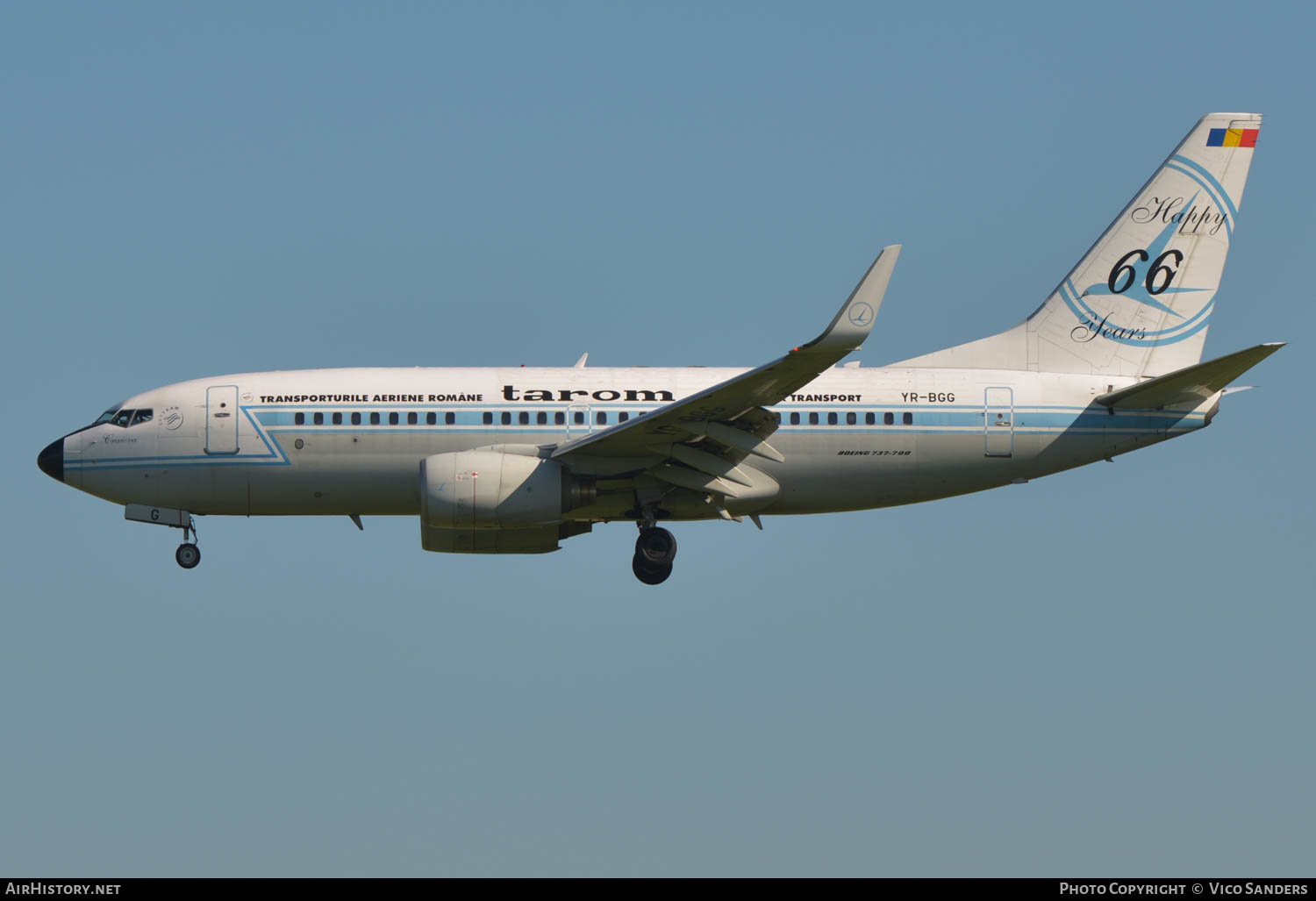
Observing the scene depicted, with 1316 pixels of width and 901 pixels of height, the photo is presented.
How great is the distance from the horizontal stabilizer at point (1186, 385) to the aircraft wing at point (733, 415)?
24.3 ft

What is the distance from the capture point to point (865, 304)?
2961 centimetres

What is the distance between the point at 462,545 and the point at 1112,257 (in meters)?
15.3

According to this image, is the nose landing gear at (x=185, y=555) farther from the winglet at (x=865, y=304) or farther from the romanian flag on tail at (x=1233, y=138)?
the romanian flag on tail at (x=1233, y=138)

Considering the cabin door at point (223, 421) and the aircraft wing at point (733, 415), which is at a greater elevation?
the cabin door at point (223, 421)

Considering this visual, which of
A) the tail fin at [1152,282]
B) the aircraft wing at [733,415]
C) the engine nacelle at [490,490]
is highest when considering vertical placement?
the tail fin at [1152,282]

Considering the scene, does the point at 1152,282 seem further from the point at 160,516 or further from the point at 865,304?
the point at 160,516

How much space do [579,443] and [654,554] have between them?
297 centimetres

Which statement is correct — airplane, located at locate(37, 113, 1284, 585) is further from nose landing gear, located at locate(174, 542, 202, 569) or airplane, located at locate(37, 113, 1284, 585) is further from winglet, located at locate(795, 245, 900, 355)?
winglet, located at locate(795, 245, 900, 355)

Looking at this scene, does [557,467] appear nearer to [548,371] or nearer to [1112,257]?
[548,371]

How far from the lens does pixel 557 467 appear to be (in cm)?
3491

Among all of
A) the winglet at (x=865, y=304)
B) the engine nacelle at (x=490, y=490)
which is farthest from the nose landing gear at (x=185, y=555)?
the winglet at (x=865, y=304)

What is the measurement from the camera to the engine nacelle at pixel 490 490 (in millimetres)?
34188

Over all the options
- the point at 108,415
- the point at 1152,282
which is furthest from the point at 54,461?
the point at 1152,282

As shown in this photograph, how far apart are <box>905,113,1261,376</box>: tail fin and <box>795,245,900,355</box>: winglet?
7919 mm
